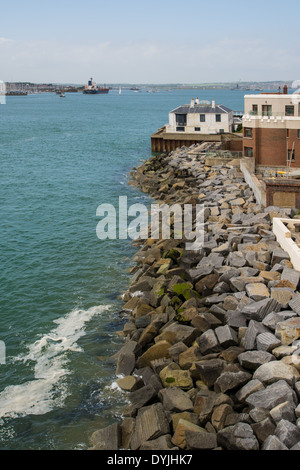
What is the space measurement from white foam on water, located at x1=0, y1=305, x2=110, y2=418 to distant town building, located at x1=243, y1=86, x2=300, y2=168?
63.1ft

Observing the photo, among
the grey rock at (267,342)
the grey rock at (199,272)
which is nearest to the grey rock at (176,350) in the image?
the grey rock at (267,342)

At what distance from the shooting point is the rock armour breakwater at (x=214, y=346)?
39.3 feet

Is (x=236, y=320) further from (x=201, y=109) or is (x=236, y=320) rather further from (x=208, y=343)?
(x=201, y=109)

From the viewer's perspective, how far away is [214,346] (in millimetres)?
15164

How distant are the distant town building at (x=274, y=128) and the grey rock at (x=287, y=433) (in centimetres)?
2501

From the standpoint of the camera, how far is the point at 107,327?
19.5 m

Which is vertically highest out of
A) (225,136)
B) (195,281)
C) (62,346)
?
(225,136)

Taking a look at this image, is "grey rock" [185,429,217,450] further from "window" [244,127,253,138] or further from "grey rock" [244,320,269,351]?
"window" [244,127,253,138]

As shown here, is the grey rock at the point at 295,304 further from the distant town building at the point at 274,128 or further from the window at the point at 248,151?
the window at the point at 248,151

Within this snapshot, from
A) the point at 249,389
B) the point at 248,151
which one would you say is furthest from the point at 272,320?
the point at 248,151

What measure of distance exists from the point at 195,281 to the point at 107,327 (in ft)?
12.8

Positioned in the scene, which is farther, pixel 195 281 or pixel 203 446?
pixel 195 281

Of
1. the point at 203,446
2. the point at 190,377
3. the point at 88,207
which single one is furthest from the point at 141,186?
the point at 203,446
